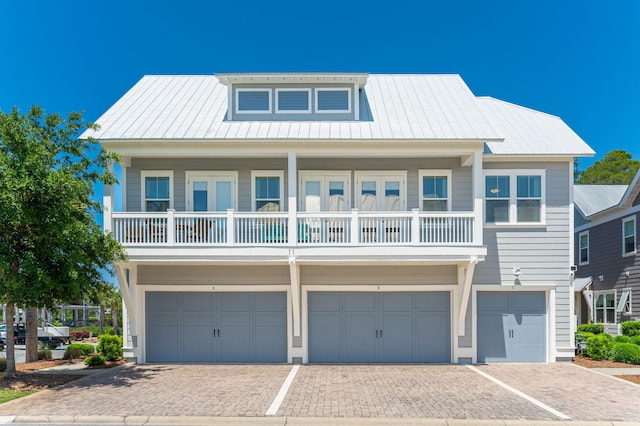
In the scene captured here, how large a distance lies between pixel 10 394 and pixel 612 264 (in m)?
→ 22.1

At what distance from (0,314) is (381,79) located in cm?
3924

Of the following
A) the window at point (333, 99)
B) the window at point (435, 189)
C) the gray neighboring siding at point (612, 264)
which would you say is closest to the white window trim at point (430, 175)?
the window at point (435, 189)

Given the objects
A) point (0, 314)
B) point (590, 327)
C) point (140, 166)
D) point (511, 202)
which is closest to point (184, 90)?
point (140, 166)

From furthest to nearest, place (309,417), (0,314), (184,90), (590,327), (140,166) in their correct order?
(0,314) → (590,327) → (184,90) → (140,166) → (309,417)

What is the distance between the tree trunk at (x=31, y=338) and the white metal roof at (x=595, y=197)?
2390 cm

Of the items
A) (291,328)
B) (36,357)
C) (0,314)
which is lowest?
(0,314)

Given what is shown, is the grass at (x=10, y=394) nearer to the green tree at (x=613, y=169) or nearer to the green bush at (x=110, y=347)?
the green bush at (x=110, y=347)

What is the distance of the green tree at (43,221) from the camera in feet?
37.3

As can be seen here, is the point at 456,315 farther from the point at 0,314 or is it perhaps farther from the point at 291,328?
the point at 0,314

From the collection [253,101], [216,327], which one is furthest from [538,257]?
[253,101]

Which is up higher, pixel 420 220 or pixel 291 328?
pixel 420 220

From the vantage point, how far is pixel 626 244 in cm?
2164

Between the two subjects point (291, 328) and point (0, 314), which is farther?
point (0, 314)

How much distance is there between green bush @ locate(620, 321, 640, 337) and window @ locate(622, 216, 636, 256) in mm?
3168
